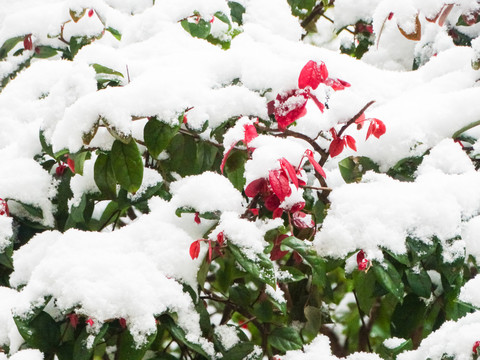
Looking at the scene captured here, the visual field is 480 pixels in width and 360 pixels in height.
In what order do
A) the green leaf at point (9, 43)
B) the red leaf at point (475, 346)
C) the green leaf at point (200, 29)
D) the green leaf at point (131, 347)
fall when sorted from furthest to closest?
the green leaf at point (9, 43) < the green leaf at point (200, 29) < the green leaf at point (131, 347) < the red leaf at point (475, 346)

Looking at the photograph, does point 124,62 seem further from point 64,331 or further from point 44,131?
point 64,331

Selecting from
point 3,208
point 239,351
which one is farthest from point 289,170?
point 3,208

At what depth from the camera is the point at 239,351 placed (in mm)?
1028

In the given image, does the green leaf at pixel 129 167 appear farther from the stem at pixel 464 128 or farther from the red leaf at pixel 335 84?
the stem at pixel 464 128

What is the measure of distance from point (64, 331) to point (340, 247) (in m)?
0.48

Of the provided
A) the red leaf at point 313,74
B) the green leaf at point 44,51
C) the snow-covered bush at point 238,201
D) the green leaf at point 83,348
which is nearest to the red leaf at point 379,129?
the snow-covered bush at point 238,201

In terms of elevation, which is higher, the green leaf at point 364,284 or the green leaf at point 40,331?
the green leaf at point 364,284

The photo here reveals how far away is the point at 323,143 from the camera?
1228 millimetres

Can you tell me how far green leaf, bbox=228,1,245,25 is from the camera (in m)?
1.75

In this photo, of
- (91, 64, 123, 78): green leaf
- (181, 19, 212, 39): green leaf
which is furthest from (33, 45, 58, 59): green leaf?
(91, 64, 123, 78): green leaf

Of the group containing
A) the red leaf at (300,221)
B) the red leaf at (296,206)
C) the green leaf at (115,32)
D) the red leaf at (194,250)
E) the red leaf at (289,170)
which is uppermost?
the red leaf at (289,170)

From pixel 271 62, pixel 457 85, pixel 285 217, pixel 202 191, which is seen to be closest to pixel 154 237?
pixel 202 191

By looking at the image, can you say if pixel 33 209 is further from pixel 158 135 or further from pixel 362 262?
pixel 362 262

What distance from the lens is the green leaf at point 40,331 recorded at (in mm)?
882
